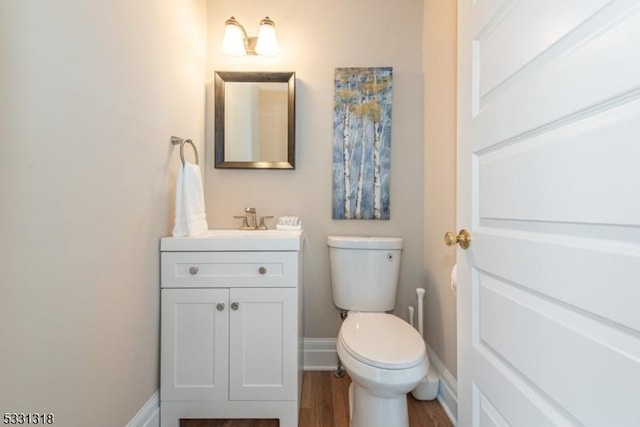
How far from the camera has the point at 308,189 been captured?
183 centimetres

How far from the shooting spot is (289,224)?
168 centimetres

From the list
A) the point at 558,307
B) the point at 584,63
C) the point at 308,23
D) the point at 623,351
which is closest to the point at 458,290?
the point at 558,307

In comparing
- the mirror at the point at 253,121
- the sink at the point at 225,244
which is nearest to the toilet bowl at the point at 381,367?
the sink at the point at 225,244

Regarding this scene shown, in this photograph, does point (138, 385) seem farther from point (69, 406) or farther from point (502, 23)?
point (502, 23)

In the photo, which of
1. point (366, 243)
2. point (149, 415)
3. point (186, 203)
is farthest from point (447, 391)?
point (186, 203)

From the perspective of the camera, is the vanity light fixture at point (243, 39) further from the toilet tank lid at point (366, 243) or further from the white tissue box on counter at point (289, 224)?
the toilet tank lid at point (366, 243)

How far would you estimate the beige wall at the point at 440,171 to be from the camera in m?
1.44

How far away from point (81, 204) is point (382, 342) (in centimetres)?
116

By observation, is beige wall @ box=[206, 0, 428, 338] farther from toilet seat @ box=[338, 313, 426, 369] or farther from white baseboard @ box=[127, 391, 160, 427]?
white baseboard @ box=[127, 391, 160, 427]

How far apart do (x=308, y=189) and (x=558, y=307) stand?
1.43m

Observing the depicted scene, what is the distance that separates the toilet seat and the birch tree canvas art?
664 millimetres

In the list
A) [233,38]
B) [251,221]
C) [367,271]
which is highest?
[233,38]

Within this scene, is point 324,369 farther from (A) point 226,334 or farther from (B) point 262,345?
(A) point 226,334

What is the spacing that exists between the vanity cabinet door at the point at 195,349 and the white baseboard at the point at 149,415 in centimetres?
3
